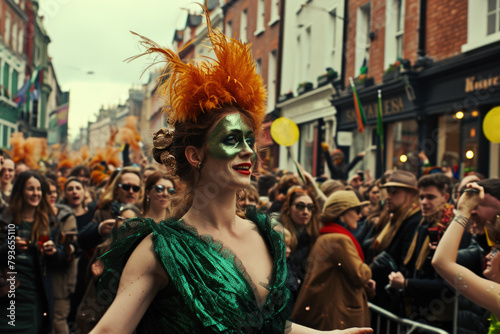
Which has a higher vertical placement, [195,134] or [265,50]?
[265,50]

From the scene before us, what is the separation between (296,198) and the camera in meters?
5.66

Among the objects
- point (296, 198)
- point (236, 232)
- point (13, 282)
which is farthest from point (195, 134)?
point (296, 198)

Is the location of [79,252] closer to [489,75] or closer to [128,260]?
[128,260]

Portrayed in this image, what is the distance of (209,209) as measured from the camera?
7.85 ft

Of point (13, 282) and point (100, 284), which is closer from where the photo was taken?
point (100, 284)

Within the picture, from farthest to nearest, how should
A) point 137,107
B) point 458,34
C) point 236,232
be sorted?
point 137,107
point 458,34
point 236,232

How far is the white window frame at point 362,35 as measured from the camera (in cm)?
1465

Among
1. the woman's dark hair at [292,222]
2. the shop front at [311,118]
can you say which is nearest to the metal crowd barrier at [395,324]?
the woman's dark hair at [292,222]

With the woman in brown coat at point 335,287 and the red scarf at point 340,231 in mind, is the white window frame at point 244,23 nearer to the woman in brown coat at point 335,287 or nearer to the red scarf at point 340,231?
the red scarf at point 340,231

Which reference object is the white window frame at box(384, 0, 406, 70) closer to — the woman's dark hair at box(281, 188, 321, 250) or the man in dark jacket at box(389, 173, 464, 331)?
the woman's dark hair at box(281, 188, 321, 250)

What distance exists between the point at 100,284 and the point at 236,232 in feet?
1.80

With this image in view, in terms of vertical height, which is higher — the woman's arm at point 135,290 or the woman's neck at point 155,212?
the woman's neck at point 155,212

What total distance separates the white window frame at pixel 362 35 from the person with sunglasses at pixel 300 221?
9.56m

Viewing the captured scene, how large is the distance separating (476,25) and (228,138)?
29.8 feet
